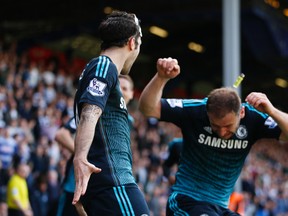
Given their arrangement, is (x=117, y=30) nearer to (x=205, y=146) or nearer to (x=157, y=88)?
(x=157, y=88)

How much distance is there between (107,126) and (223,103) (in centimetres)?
135

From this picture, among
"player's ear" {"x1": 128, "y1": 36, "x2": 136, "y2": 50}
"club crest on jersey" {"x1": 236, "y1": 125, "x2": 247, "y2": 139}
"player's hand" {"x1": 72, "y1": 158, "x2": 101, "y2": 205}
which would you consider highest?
"player's ear" {"x1": 128, "y1": 36, "x2": 136, "y2": 50}

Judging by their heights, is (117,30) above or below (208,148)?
above

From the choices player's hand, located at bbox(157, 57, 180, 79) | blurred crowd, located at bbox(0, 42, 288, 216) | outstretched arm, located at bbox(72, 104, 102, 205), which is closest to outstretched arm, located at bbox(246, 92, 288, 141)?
player's hand, located at bbox(157, 57, 180, 79)

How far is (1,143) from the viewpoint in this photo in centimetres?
1625

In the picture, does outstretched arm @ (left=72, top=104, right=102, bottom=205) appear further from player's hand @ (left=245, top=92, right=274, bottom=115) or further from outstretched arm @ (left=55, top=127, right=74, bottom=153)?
outstretched arm @ (left=55, top=127, right=74, bottom=153)

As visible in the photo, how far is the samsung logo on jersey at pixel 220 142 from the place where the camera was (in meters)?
6.59

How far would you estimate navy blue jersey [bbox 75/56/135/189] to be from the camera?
199 inches

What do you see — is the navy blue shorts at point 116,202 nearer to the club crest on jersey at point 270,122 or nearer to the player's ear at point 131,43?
the player's ear at point 131,43

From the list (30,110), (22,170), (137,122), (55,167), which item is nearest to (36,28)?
(137,122)

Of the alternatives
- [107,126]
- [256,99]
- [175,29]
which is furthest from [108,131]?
[175,29]

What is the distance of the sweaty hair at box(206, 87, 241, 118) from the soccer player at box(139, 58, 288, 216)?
0.16 metres

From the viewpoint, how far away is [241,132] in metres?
6.66

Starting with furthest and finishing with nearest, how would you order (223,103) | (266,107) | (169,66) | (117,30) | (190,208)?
(190,208), (223,103), (266,107), (169,66), (117,30)
